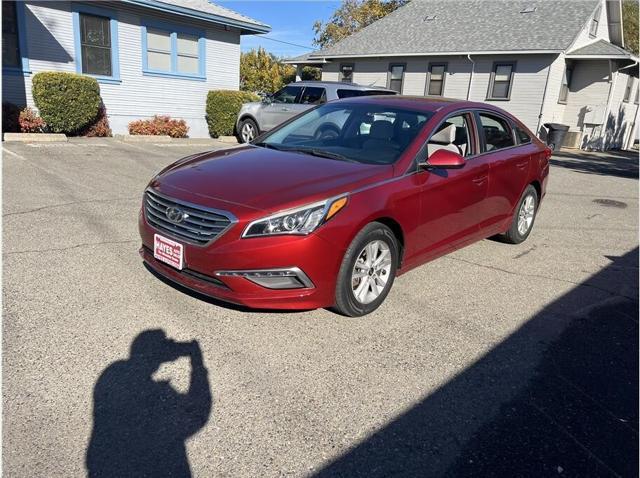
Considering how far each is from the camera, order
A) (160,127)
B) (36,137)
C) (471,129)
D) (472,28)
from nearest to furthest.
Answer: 1. (471,129)
2. (36,137)
3. (160,127)
4. (472,28)

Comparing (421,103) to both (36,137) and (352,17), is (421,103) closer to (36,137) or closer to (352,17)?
(36,137)

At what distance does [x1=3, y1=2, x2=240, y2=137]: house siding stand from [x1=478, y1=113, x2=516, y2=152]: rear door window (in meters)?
11.2

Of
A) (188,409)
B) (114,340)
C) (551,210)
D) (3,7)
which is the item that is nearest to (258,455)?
(188,409)

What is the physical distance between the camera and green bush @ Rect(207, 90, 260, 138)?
1524 cm

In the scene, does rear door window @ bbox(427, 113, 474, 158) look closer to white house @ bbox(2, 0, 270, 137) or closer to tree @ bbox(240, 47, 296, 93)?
white house @ bbox(2, 0, 270, 137)

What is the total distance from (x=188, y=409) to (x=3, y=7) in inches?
493

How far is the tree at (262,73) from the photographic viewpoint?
116 feet

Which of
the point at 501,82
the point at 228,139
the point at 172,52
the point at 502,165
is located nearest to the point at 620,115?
the point at 501,82

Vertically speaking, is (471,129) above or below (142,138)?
above

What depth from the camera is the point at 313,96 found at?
12625mm

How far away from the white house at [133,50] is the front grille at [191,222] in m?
10.4

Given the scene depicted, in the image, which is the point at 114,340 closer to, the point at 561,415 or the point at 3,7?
the point at 561,415

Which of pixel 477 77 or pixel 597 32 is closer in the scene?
pixel 477 77

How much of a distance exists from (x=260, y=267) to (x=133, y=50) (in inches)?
498
